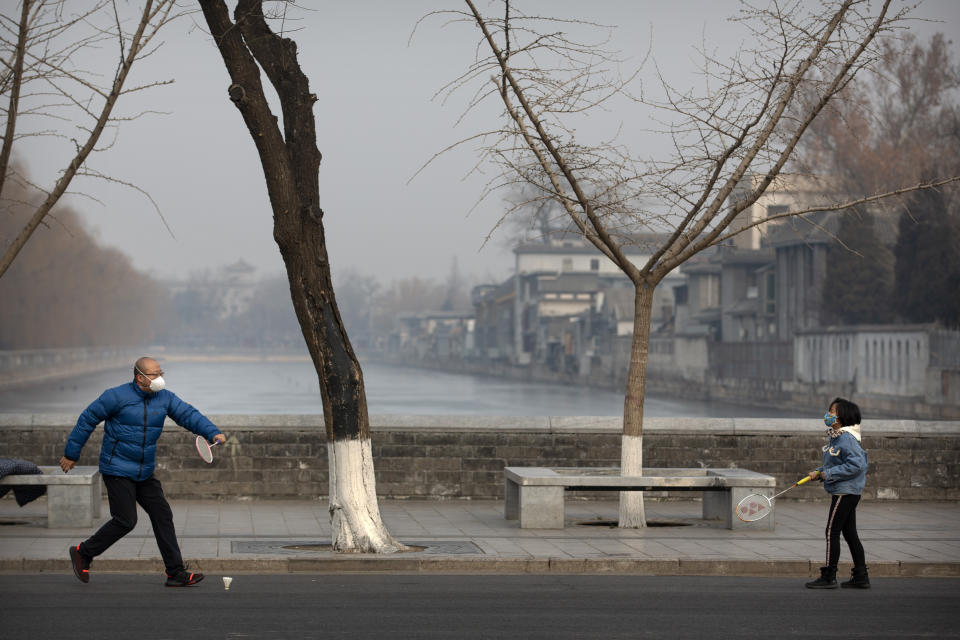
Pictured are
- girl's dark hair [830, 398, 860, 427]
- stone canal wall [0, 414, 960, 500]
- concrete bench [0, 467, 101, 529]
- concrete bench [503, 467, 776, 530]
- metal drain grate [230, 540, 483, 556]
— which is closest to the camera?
girl's dark hair [830, 398, 860, 427]

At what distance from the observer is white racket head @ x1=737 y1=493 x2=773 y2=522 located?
12070mm

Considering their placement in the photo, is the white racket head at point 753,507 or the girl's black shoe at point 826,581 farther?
the white racket head at point 753,507

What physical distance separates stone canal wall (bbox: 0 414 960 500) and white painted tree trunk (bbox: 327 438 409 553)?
4.02m

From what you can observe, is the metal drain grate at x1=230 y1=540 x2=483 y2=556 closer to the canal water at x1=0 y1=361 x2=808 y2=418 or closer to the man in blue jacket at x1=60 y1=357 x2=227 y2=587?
the man in blue jacket at x1=60 y1=357 x2=227 y2=587

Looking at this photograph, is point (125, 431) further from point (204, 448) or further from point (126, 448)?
point (204, 448)

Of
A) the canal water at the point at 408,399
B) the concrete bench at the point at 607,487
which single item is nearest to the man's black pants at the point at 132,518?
the concrete bench at the point at 607,487

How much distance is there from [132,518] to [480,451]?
6.71 metres

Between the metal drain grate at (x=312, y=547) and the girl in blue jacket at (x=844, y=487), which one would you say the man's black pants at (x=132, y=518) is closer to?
the metal drain grate at (x=312, y=547)

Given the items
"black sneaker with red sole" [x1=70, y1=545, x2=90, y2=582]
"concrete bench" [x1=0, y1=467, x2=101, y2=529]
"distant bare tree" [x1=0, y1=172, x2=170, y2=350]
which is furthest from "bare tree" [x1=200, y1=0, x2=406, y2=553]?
"distant bare tree" [x1=0, y1=172, x2=170, y2=350]

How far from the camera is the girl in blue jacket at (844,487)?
9641 millimetres

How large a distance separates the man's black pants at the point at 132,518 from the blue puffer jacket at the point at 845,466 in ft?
16.2

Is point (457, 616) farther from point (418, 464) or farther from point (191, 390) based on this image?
point (191, 390)

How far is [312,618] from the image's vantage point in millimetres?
7984

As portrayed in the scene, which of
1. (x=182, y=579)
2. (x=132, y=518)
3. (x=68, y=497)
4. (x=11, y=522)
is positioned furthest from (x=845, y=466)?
(x=11, y=522)
